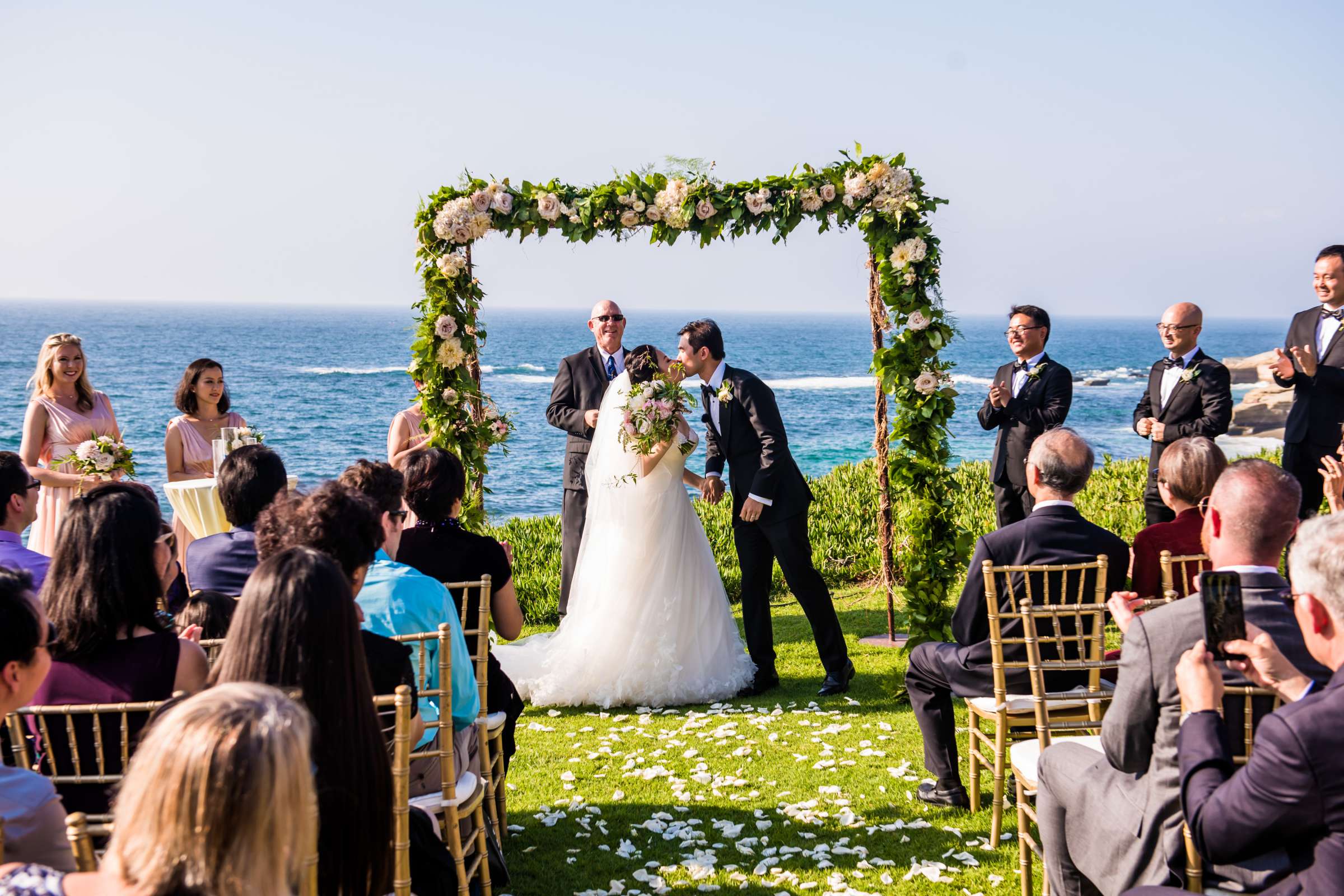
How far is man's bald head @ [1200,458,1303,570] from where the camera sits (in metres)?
2.91

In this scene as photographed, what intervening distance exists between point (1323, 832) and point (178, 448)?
260 inches

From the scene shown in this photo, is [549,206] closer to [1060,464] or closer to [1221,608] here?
[1060,464]

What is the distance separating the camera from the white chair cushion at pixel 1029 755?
3559 millimetres

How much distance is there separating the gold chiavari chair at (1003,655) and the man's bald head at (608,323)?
3.88 metres

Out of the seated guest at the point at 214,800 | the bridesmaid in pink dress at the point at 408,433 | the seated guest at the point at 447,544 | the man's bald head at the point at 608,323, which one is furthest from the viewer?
the bridesmaid in pink dress at the point at 408,433

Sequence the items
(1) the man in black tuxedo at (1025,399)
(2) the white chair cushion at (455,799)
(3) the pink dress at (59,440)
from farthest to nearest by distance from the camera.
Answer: (1) the man in black tuxedo at (1025,399), (3) the pink dress at (59,440), (2) the white chair cushion at (455,799)

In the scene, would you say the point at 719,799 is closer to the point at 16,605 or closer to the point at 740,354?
the point at 16,605

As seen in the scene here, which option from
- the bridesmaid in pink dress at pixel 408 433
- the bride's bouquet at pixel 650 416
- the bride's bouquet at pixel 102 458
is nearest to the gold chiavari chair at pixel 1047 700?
the bride's bouquet at pixel 650 416

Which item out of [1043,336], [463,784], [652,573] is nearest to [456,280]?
[652,573]

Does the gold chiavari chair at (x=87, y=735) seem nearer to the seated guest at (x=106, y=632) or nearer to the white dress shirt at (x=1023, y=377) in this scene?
the seated guest at (x=106, y=632)

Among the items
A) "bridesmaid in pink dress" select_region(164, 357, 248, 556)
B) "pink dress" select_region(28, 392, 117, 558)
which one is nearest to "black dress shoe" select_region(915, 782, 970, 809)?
"bridesmaid in pink dress" select_region(164, 357, 248, 556)

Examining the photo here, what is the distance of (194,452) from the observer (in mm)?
7031

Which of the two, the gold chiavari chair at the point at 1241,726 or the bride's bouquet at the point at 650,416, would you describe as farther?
the bride's bouquet at the point at 650,416

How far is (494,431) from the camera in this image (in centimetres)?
786
